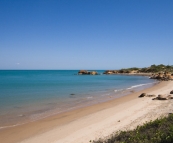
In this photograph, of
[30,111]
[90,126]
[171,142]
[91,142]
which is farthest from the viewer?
[30,111]

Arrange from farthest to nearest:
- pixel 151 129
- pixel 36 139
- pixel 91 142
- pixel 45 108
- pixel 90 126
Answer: pixel 45 108, pixel 90 126, pixel 36 139, pixel 91 142, pixel 151 129

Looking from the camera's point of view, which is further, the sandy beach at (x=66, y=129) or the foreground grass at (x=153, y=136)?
the sandy beach at (x=66, y=129)

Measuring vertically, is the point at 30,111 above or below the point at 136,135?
below

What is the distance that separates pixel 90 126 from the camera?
1066 centimetres

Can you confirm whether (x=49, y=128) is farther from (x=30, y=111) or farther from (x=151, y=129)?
(x=151, y=129)

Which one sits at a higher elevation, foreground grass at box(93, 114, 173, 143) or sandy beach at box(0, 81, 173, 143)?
foreground grass at box(93, 114, 173, 143)

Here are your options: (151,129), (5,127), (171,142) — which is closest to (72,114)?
(5,127)

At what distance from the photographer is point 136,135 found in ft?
22.1

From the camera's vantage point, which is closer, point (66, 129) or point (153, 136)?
point (153, 136)

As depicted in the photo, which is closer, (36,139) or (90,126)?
(36,139)

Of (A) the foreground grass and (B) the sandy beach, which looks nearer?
(A) the foreground grass

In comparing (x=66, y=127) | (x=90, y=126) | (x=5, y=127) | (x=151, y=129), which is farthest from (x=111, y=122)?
(x=5, y=127)

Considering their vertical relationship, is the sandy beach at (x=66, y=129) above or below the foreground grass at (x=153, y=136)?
below

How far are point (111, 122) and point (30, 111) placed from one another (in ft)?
24.4
